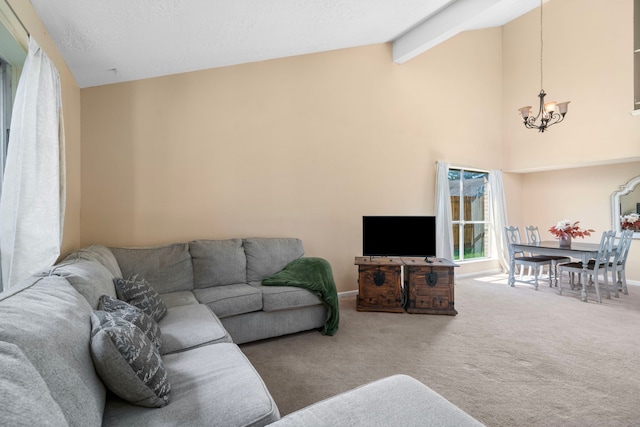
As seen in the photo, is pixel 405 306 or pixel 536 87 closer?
pixel 405 306

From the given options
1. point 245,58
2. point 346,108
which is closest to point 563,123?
point 346,108

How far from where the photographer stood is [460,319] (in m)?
3.37

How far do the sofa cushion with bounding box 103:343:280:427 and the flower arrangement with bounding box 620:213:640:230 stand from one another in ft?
20.4

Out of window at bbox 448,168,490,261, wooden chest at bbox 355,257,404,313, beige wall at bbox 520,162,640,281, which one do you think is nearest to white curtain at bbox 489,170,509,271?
window at bbox 448,168,490,261

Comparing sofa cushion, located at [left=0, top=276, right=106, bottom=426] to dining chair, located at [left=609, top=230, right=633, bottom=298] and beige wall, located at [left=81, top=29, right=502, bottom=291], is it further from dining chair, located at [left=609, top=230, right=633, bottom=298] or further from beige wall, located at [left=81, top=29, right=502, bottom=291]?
dining chair, located at [left=609, top=230, right=633, bottom=298]

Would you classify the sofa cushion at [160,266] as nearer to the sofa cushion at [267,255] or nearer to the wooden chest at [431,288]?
the sofa cushion at [267,255]

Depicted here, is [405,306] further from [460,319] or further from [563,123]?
[563,123]

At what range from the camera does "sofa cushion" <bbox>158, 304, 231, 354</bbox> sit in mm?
1718

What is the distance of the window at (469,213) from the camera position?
5691 mm

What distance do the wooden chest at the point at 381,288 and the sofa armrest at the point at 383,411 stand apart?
243 cm

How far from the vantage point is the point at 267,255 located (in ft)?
11.0

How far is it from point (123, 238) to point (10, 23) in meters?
1.97

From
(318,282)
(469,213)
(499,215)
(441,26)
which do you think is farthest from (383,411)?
(499,215)

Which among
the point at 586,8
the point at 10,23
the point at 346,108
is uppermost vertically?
the point at 586,8
